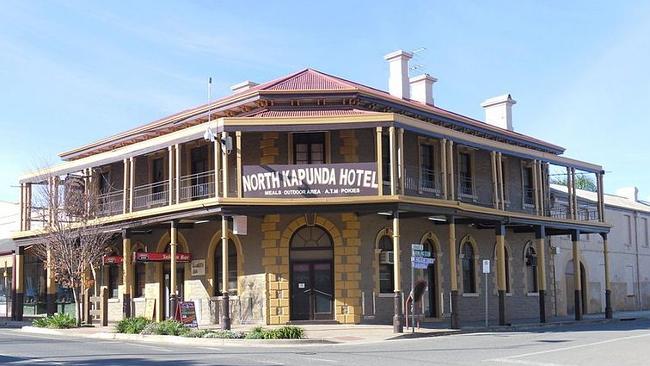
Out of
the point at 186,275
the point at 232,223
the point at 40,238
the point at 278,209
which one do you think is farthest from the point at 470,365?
the point at 40,238

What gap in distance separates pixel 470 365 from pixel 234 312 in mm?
12804

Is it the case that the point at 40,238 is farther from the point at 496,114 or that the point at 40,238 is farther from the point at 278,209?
the point at 496,114

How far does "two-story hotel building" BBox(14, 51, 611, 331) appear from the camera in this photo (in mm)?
23703

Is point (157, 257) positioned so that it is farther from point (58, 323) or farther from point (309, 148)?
point (309, 148)

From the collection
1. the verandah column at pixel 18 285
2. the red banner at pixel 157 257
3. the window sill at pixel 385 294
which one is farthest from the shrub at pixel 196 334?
the verandah column at pixel 18 285

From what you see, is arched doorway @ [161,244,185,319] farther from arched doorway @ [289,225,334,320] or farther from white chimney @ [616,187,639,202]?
white chimney @ [616,187,639,202]

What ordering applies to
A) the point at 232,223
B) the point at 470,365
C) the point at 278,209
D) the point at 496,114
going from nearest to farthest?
1. the point at 470,365
2. the point at 278,209
3. the point at 232,223
4. the point at 496,114

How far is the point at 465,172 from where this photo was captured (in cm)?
2992

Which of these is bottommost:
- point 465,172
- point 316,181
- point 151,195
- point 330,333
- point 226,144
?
point 330,333

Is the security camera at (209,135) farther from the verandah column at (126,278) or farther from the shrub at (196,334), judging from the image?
the verandah column at (126,278)

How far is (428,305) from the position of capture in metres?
27.9

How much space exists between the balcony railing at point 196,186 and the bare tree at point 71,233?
130 inches

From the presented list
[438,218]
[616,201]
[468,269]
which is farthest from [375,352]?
[616,201]

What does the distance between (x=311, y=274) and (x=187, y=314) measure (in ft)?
14.9
